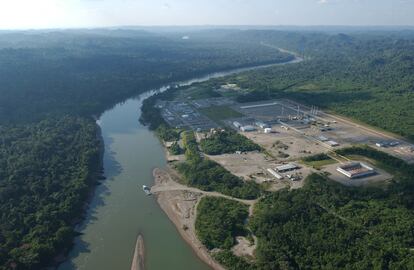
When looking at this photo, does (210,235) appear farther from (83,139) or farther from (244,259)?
(83,139)

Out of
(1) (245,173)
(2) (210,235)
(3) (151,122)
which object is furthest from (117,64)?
(2) (210,235)

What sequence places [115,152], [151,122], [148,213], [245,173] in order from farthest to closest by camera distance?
[151,122] → [115,152] → [245,173] → [148,213]

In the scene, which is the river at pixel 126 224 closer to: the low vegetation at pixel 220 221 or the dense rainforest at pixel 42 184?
the dense rainforest at pixel 42 184

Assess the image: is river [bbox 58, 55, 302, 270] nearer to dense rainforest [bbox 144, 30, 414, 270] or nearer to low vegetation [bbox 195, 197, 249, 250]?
low vegetation [bbox 195, 197, 249, 250]

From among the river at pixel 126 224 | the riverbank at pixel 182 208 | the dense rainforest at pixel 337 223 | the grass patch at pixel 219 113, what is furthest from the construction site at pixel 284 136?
the river at pixel 126 224

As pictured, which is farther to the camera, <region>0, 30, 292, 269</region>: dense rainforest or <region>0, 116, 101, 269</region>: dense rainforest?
<region>0, 30, 292, 269</region>: dense rainforest

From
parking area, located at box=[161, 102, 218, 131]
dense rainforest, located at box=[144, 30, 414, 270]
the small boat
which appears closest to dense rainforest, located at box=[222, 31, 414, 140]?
dense rainforest, located at box=[144, 30, 414, 270]

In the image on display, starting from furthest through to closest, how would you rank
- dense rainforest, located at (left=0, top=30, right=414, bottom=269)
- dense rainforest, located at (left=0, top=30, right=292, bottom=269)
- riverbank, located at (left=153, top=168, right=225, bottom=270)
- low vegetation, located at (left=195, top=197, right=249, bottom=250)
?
dense rainforest, located at (left=0, top=30, right=292, bottom=269) → low vegetation, located at (left=195, top=197, right=249, bottom=250) → riverbank, located at (left=153, top=168, right=225, bottom=270) → dense rainforest, located at (left=0, top=30, right=414, bottom=269)
